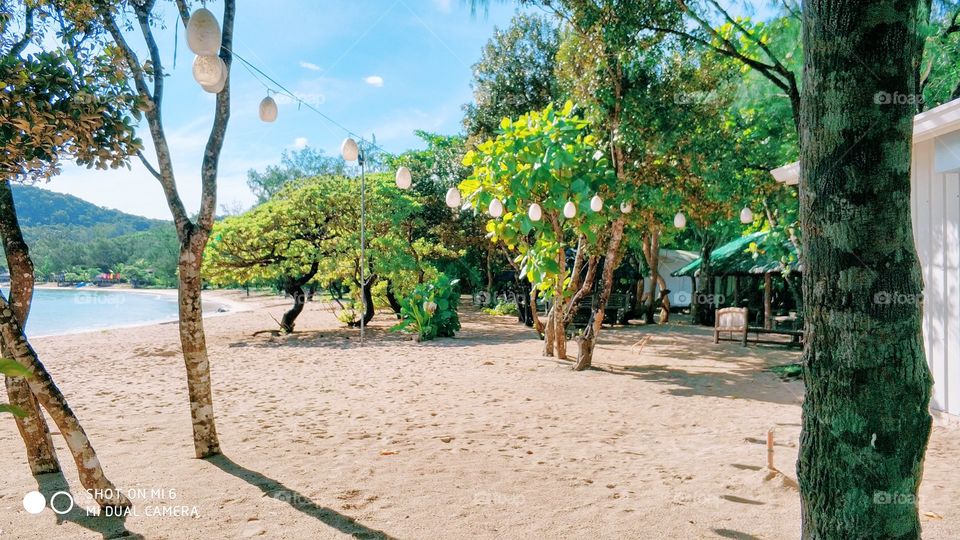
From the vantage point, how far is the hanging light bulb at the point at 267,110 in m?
5.00

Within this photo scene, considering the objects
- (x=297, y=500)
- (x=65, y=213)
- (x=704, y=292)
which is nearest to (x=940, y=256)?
(x=297, y=500)

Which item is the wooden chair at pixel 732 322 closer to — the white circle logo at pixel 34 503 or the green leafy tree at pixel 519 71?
the green leafy tree at pixel 519 71

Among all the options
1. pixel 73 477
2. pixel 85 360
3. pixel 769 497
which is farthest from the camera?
pixel 85 360

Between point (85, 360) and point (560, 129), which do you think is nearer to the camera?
point (560, 129)

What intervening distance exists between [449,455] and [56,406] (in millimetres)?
2741

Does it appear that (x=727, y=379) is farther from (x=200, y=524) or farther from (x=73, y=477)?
(x=73, y=477)

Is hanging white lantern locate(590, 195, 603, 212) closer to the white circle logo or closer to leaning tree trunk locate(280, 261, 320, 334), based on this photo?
the white circle logo

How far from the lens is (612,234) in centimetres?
911

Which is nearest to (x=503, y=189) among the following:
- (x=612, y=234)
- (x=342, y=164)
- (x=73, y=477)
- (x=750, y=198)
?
(x=612, y=234)

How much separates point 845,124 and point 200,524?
3.74 meters

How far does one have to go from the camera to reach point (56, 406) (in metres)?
3.02

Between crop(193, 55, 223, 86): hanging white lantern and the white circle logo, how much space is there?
283 centimetres
